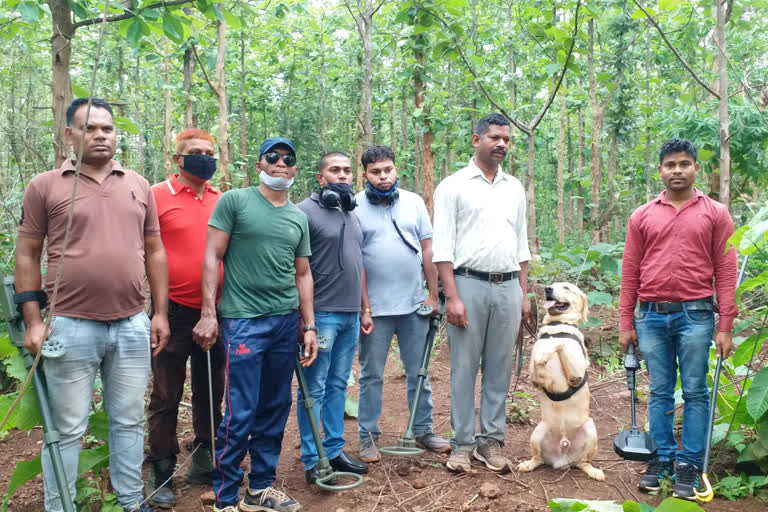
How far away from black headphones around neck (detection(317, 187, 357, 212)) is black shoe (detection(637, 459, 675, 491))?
2.64m

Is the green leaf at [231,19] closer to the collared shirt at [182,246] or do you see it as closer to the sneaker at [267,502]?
the collared shirt at [182,246]

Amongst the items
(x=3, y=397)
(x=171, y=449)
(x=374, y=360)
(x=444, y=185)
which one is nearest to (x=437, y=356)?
(x=374, y=360)

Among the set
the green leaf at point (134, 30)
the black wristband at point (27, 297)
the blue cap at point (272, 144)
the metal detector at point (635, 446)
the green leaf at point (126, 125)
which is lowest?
the metal detector at point (635, 446)

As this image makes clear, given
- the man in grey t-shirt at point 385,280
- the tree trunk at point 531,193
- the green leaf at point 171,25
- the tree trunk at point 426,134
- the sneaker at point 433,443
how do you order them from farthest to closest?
the tree trunk at point 426,134 < the tree trunk at point 531,193 < the sneaker at point 433,443 < the man in grey t-shirt at point 385,280 < the green leaf at point 171,25

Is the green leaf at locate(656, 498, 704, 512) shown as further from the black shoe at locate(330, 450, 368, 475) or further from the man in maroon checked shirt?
the black shoe at locate(330, 450, 368, 475)

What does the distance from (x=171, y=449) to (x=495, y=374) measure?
7.36 ft

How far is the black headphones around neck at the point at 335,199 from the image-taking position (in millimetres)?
3924

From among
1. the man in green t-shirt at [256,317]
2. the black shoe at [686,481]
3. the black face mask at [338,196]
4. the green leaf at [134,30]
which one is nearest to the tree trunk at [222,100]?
the black face mask at [338,196]

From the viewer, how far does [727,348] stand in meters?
3.56

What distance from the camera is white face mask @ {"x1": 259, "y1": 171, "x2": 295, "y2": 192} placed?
136 inches

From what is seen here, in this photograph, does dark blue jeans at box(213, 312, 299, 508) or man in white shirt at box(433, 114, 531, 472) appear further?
man in white shirt at box(433, 114, 531, 472)

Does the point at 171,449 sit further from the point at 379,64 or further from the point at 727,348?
the point at 379,64

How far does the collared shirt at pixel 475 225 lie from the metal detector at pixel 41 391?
245cm

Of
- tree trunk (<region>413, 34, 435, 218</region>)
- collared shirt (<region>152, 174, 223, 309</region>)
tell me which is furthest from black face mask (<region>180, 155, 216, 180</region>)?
tree trunk (<region>413, 34, 435, 218</region>)
